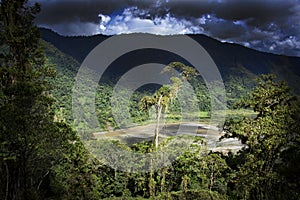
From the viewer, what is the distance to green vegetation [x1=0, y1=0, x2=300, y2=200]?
6.04m

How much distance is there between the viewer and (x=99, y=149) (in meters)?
12.0

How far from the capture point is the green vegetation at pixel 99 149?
6.04m

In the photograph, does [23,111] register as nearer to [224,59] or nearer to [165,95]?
[165,95]

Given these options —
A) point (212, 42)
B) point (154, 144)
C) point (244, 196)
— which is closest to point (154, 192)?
point (154, 144)

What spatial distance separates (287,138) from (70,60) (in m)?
34.0

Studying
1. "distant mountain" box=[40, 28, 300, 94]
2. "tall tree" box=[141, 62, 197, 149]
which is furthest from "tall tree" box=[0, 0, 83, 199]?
"distant mountain" box=[40, 28, 300, 94]

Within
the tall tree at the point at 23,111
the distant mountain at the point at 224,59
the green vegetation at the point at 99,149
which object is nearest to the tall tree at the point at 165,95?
the green vegetation at the point at 99,149

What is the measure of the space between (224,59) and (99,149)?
5967cm

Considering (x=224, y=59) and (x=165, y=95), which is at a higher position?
(x=224, y=59)

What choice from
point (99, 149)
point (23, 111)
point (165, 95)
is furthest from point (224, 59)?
point (23, 111)

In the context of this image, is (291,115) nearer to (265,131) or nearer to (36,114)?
(265,131)

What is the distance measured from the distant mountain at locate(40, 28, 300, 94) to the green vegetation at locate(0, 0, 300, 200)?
71.4ft

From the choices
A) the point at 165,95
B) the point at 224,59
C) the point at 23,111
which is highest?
the point at 224,59

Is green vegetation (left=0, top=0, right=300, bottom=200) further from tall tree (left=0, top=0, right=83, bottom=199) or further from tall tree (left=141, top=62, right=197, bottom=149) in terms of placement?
tall tree (left=141, top=62, right=197, bottom=149)
